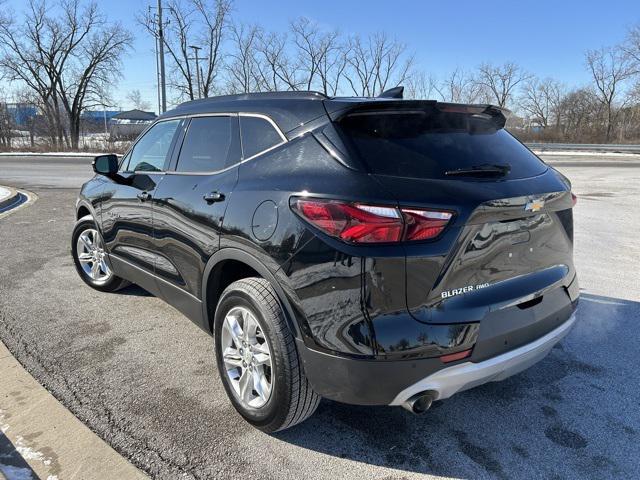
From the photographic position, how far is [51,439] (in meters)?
2.56

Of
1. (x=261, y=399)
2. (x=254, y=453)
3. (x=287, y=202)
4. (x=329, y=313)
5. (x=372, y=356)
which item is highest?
(x=287, y=202)

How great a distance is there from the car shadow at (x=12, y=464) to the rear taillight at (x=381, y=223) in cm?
185

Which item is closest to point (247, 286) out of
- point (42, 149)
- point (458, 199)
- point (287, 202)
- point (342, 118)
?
point (287, 202)

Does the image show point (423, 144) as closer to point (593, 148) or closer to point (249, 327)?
point (249, 327)

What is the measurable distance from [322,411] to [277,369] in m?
0.66

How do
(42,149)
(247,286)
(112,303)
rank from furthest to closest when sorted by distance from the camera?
(42,149) < (112,303) < (247,286)

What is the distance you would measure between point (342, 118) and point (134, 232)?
2.24 metres

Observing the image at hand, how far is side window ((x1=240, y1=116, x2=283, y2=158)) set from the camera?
106 inches

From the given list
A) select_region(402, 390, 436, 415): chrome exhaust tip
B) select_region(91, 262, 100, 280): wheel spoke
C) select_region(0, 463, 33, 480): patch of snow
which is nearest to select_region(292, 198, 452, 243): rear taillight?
select_region(402, 390, 436, 415): chrome exhaust tip

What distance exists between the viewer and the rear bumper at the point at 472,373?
214 cm

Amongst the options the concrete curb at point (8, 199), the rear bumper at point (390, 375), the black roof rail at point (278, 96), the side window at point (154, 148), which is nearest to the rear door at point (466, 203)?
the rear bumper at point (390, 375)

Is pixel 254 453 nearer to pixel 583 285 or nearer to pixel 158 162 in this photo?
pixel 158 162

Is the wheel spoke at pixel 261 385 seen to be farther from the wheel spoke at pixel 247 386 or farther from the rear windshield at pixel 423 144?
the rear windshield at pixel 423 144

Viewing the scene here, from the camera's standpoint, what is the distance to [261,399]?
2.57 meters
